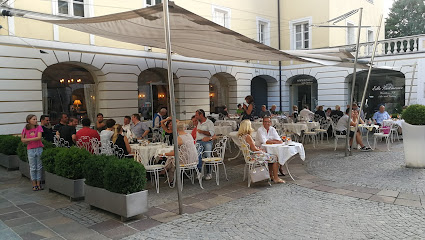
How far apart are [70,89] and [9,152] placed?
357 cm

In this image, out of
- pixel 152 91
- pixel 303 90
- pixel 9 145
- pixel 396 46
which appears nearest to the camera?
pixel 9 145

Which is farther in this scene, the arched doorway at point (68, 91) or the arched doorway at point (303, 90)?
the arched doorway at point (303, 90)

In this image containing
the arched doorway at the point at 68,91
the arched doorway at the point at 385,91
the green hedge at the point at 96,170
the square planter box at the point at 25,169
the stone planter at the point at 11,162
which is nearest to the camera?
the green hedge at the point at 96,170

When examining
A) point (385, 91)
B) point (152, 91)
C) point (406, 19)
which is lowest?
point (385, 91)

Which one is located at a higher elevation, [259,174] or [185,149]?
[185,149]

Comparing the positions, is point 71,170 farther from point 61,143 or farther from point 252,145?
point 252,145

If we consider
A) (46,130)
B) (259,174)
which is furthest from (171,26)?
(46,130)

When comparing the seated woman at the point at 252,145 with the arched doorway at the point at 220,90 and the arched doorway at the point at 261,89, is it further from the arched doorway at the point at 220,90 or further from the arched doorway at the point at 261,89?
the arched doorway at the point at 261,89

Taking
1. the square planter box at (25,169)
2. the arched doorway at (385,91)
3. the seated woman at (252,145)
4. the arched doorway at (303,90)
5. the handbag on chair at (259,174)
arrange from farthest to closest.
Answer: the arched doorway at (303,90) < the arched doorway at (385,91) < the square planter box at (25,169) < the seated woman at (252,145) < the handbag on chair at (259,174)

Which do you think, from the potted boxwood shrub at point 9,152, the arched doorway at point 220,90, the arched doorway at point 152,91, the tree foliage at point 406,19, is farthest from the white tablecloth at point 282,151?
the tree foliage at point 406,19

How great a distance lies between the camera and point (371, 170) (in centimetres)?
684

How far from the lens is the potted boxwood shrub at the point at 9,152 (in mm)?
7762

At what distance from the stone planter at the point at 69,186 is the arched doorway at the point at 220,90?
11.0 metres

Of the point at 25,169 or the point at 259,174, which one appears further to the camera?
the point at 25,169
